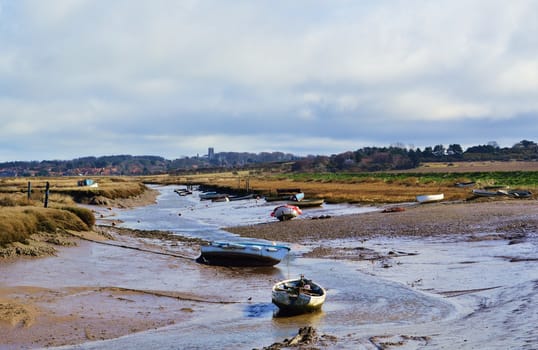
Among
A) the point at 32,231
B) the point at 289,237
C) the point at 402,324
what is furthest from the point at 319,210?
the point at 402,324

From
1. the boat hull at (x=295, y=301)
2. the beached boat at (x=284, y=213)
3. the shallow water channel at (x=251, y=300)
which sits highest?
the beached boat at (x=284, y=213)

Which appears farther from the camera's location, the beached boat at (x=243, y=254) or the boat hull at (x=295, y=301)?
Answer: the beached boat at (x=243, y=254)

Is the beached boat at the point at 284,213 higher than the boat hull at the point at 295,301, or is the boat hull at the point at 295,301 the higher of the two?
the beached boat at the point at 284,213

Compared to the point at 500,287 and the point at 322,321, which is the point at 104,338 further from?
the point at 500,287

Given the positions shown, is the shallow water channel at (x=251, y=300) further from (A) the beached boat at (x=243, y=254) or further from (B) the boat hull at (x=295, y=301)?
(A) the beached boat at (x=243, y=254)

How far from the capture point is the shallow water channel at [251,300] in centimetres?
1336

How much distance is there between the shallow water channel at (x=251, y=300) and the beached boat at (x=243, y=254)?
447 millimetres

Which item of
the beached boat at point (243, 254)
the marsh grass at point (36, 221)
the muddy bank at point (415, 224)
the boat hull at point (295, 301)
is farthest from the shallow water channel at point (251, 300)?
the muddy bank at point (415, 224)

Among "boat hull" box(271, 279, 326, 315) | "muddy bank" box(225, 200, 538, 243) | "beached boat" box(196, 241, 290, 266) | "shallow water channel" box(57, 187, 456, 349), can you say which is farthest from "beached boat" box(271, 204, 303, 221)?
"boat hull" box(271, 279, 326, 315)

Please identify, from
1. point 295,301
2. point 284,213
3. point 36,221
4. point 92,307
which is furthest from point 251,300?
point 284,213

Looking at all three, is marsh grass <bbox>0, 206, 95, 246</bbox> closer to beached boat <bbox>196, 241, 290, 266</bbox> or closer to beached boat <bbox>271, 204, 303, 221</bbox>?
beached boat <bbox>196, 241, 290, 266</bbox>

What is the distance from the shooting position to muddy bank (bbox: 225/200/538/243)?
3154 cm

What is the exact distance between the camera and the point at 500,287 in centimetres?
1778

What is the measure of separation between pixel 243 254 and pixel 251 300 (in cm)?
569
